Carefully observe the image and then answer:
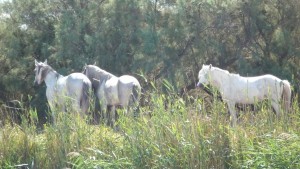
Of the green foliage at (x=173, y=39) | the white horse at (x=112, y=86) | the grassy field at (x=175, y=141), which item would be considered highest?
the green foliage at (x=173, y=39)

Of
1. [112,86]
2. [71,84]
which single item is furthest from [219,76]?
[71,84]

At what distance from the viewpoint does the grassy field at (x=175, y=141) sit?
22.7ft

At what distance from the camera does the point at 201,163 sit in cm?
693

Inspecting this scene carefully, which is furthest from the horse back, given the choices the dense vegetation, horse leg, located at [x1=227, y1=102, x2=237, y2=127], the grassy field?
the grassy field

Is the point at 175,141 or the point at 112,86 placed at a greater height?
the point at 112,86

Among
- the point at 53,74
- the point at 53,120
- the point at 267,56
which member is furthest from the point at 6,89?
the point at 53,120

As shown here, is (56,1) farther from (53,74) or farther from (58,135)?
(58,135)

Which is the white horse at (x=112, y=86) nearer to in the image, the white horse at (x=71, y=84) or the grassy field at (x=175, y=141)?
the white horse at (x=71, y=84)

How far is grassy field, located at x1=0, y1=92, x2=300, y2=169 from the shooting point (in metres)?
6.91

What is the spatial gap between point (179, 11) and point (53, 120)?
10079mm

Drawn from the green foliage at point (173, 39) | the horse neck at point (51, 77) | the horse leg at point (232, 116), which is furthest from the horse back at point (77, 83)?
the green foliage at point (173, 39)

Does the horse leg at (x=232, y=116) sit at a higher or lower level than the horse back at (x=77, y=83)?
lower

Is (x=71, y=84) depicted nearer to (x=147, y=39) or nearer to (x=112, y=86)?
(x=112, y=86)

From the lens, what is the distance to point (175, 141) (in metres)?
7.23
